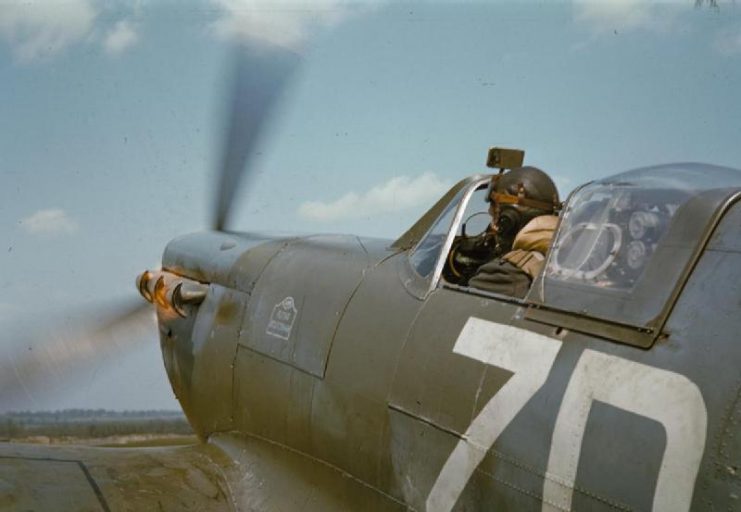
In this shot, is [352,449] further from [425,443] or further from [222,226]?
[222,226]

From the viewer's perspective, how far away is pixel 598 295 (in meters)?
2.84

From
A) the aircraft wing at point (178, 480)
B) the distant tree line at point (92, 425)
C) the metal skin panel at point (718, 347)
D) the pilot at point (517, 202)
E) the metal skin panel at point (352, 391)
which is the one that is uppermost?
the pilot at point (517, 202)

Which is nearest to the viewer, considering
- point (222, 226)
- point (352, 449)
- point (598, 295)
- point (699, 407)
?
point (699, 407)

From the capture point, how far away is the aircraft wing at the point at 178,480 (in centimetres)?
403

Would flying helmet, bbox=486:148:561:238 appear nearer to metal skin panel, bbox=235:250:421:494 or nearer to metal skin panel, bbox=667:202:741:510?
metal skin panel, bbox=235:250:421:494

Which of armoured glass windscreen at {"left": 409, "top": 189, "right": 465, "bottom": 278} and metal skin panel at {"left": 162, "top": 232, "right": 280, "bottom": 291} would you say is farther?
metal skin panel at {"left": 162, "top": 232, "right": 280, "bottom": 291}

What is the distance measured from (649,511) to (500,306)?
1.14 metres

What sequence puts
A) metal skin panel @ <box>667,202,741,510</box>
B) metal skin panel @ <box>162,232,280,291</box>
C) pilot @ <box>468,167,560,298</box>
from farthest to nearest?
metal skin panel @ <box>162,232,280,291</box>, pilot @ <box>468,167,560,298</box>, metal skin panel @ <box>667,202,741,510</box>

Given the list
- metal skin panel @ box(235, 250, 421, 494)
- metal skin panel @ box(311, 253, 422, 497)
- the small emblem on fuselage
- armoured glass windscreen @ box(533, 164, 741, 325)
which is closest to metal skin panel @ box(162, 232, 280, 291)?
the small emblem on fuselage

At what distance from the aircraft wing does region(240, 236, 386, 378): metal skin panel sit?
0.60m

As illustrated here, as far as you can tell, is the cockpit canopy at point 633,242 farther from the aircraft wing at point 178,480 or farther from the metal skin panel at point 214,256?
the metal skin panel at point 214,256

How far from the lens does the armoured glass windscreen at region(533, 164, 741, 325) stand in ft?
8.81

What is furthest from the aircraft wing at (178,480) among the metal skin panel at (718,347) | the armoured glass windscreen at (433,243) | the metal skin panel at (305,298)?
the metal skin panel at (718,347)

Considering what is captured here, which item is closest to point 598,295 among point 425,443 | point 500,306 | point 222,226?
point 500,306
